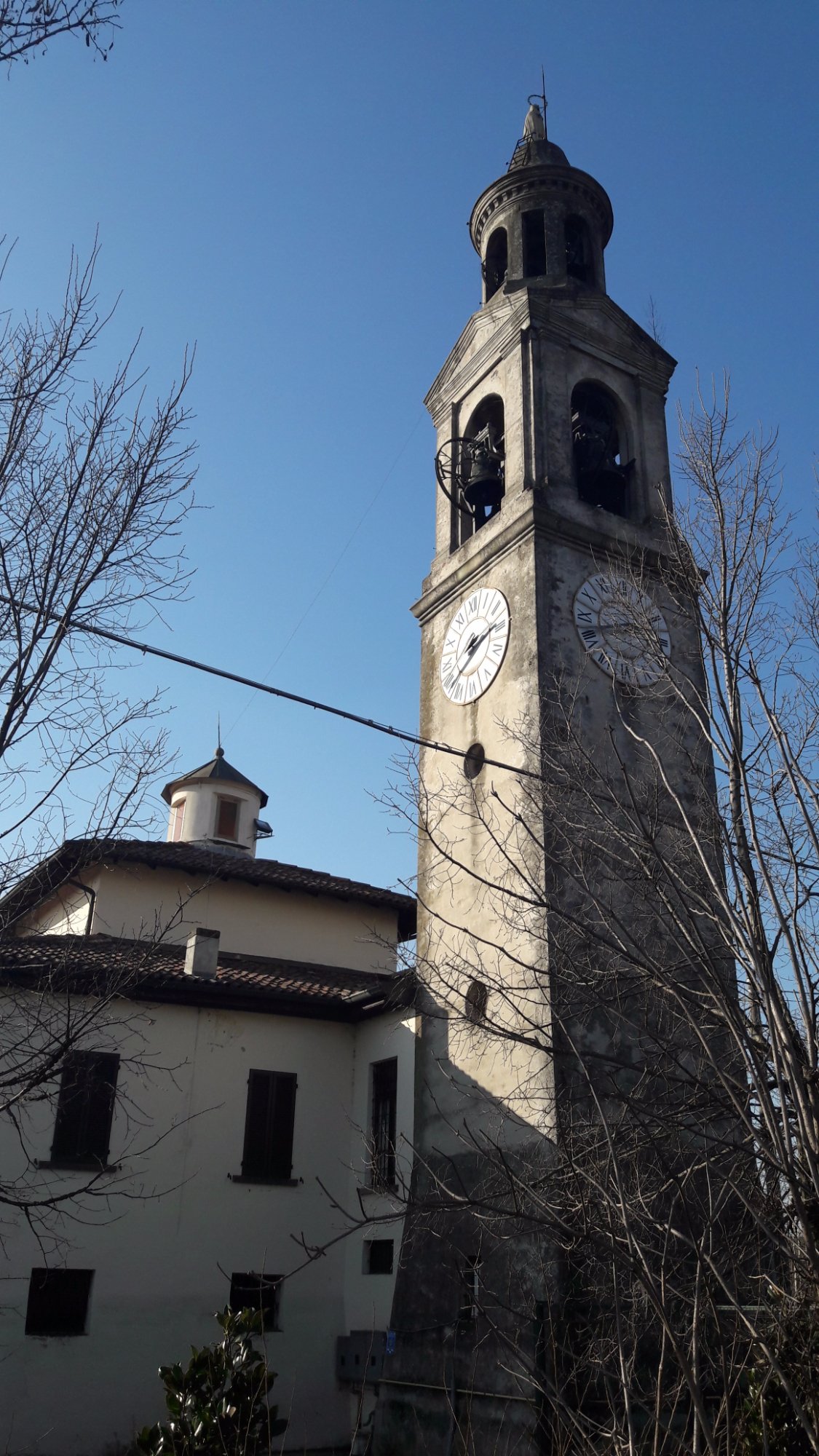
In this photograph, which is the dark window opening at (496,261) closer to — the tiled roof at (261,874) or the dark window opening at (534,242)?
the dark window opening at (534,242)

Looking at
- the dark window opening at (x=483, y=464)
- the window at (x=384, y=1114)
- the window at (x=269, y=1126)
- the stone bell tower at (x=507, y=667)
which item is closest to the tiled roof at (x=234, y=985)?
the window at (x=384, y=1114)

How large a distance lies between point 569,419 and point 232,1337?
44.1 ft

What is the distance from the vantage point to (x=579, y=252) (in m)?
20.0

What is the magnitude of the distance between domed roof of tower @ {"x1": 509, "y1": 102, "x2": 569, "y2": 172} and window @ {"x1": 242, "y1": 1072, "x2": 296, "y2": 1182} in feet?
50.4

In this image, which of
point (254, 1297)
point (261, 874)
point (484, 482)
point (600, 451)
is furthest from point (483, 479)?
point (254, 1297)

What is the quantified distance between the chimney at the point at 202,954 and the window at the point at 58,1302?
3993 mm

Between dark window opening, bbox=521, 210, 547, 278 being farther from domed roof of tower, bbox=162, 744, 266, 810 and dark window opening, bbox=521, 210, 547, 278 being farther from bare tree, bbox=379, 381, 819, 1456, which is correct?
domed roof of tower, bbox=162, 744, 266, 810

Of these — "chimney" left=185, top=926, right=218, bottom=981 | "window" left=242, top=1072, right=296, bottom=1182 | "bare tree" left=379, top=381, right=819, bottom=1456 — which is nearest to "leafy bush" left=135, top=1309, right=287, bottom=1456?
→ "bare tree" left=379, top=381, right=819, bottom=1456

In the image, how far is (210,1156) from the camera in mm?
15656

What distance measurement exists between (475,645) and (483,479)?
286 cm

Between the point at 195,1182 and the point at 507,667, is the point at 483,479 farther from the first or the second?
the point at 195,1182

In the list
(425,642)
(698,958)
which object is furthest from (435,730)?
(698,958)

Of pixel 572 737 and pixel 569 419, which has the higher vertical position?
pixel 569 419

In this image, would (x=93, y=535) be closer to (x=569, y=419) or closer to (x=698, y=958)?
(x=698, y=958)
